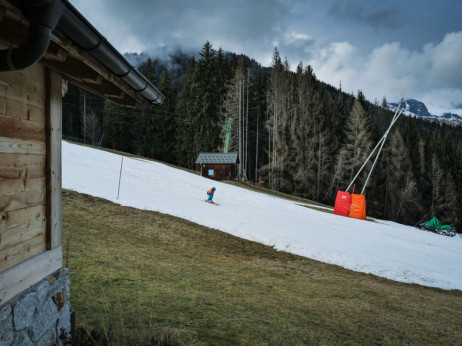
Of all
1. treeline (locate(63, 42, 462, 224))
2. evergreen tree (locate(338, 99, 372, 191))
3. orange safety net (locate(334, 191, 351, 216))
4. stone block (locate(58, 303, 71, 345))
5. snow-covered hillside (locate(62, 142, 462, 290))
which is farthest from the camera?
treeline (locate(63, 42, 462, 224))

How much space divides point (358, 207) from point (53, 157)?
21.2 meters

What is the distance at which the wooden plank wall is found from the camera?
93.7 inches

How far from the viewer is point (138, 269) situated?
6320 mm

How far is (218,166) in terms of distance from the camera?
110ft

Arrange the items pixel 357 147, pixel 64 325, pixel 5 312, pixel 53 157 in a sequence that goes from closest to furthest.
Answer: pixel 5 312
pixel 53 157
pixel 64 325
pixel 357 147

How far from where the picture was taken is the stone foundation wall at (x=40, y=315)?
2.36 meters

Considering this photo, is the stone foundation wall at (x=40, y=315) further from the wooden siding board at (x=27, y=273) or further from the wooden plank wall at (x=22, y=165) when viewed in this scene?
the wooden plank wall at (x=22, y=165)

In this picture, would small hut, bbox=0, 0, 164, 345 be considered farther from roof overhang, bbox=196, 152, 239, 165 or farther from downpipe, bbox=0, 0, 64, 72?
roof overhang, bbox=196, 152, 239, 165

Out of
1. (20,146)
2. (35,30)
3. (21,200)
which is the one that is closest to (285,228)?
(21,200)

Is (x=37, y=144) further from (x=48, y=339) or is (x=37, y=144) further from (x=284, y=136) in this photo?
(x=284, y=136)

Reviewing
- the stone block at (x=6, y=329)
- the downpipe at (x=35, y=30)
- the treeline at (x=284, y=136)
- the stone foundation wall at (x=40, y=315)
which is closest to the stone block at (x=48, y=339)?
the stone foundation wall at (x=40, y=315)

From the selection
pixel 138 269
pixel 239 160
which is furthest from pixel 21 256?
pixel 239 160

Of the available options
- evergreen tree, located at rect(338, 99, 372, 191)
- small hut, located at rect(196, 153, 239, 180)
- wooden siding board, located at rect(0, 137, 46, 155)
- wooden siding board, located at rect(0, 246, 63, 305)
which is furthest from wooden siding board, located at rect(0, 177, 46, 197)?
evergreen tree, located at rect(338, 99, 372, 191)

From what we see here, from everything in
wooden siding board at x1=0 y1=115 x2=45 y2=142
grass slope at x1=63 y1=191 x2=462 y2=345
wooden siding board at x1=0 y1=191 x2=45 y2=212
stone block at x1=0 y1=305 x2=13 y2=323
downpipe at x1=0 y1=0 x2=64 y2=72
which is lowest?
grass slope at x1=63 y1=191 x2=462 y2=345
